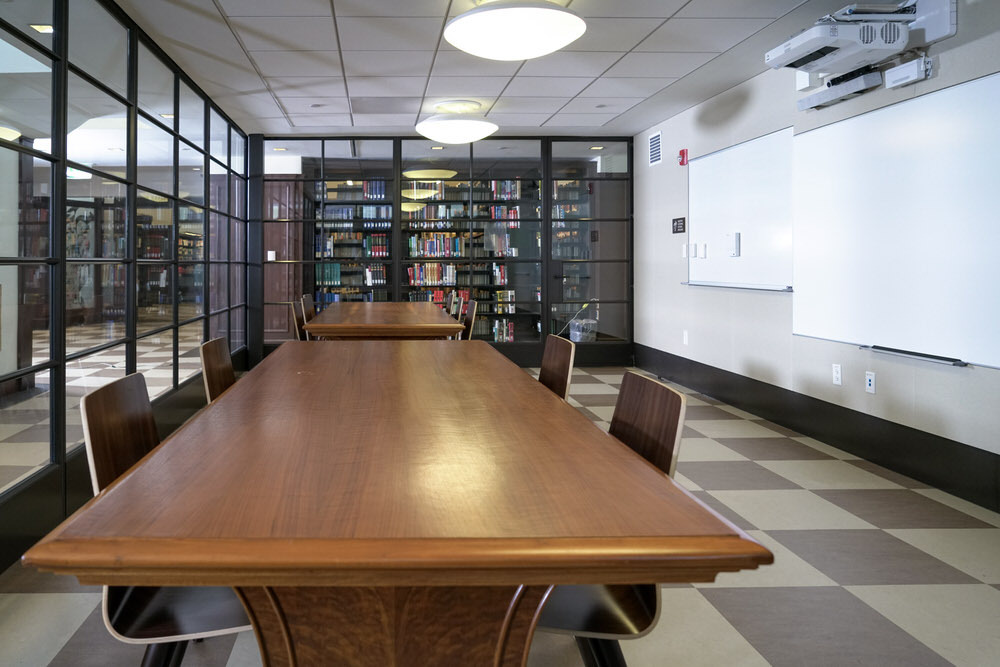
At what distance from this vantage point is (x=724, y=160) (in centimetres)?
600

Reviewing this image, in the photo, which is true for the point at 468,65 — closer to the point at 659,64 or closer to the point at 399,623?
the point at 659,64

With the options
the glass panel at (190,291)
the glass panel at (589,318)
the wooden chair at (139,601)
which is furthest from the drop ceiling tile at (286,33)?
the glass panel at (589,318)

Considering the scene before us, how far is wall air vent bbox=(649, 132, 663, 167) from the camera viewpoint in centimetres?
748

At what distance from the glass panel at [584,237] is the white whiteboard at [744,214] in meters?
1.69

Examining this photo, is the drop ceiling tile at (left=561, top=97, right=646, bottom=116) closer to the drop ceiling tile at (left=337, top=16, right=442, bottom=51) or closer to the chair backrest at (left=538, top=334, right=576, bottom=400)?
the drop ceiling tile at (left=337, top=16, right=442, bottom=51)

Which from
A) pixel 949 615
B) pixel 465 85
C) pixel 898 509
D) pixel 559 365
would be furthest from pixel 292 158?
pixel 949 615

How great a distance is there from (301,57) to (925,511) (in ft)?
15.7

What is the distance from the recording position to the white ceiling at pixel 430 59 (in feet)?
13.6

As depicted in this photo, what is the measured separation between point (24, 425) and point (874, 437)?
4.38m

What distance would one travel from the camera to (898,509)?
3.30 m

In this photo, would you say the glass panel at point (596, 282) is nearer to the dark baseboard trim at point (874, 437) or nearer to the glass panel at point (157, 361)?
the dark baseboard trim at point (874, 437)

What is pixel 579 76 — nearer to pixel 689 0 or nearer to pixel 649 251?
pixel 689 0

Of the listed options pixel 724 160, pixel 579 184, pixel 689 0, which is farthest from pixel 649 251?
pixel 689 0

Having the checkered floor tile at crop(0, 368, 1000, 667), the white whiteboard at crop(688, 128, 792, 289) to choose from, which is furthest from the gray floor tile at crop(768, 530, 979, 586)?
→ the white whiteboard at crop(688, 128, 792, 289)
